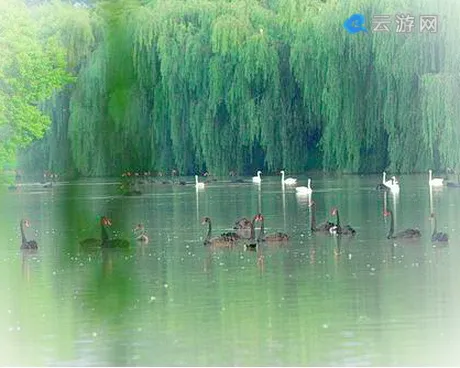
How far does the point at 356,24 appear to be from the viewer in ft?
130

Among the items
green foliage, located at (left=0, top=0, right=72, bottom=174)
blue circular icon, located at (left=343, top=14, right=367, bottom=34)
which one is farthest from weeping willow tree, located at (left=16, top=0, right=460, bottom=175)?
green foliage, located at (left=0, top=0, right=72, bottom=174)

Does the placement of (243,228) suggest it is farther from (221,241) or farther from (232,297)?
(232,297)

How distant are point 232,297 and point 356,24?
25.0 metres

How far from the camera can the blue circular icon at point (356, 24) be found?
39469 mm

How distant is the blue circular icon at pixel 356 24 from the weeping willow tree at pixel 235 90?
229 millimetres

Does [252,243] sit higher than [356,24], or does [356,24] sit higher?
[356,24]

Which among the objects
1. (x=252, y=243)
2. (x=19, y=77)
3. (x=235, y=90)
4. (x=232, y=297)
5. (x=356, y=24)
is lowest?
(x=232, y=297)

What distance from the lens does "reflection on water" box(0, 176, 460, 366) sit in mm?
12125

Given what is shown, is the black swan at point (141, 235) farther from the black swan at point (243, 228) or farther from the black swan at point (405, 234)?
the black swan at point (405, 234)

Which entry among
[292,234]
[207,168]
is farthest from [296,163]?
[292,234]

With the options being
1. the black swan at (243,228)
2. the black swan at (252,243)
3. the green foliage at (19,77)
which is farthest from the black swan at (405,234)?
the green foliage at (19,77)

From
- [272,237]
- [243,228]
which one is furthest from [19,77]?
[272,237]

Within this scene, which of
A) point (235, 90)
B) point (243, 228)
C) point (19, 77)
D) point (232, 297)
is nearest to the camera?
point (232, 297)

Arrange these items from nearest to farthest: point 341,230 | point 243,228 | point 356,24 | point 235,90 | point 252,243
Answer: point 252,243 → point 341,230 → point 243,228 → point 356,24 → point 235,90
